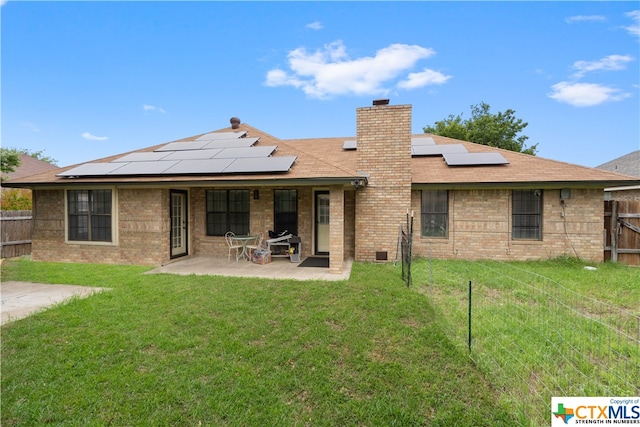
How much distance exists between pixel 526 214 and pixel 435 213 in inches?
103

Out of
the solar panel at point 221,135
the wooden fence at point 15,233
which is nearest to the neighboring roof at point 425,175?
the solar panel at point 221,135

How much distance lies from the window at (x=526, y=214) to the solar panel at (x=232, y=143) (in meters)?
8.60

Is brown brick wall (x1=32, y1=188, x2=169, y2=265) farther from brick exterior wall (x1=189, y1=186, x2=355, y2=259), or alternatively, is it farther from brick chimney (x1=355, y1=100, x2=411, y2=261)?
brick chimney (x1=355, y1=100, x2=411, y2=261)

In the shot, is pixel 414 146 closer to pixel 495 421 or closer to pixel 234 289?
pixel 234 289

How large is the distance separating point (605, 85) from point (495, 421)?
2472cm

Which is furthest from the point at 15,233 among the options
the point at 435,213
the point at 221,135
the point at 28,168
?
the point at 435,213

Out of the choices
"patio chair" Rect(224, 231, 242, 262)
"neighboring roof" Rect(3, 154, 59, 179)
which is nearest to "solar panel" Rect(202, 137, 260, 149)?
"patio chair" Rect(224, 231, 242, 262)

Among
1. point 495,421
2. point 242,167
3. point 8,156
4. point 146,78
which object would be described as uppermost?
point 146,78

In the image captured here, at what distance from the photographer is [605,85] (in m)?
18.2

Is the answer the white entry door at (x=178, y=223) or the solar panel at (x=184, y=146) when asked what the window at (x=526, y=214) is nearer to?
the white entry door at (x=178, y=223)

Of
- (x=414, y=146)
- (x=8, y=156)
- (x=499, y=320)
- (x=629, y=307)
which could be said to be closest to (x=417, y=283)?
(x=499, y=320)

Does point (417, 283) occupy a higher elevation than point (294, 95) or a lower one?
lower

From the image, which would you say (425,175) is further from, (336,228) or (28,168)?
(28,168)

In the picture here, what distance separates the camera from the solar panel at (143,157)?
31.7ft
